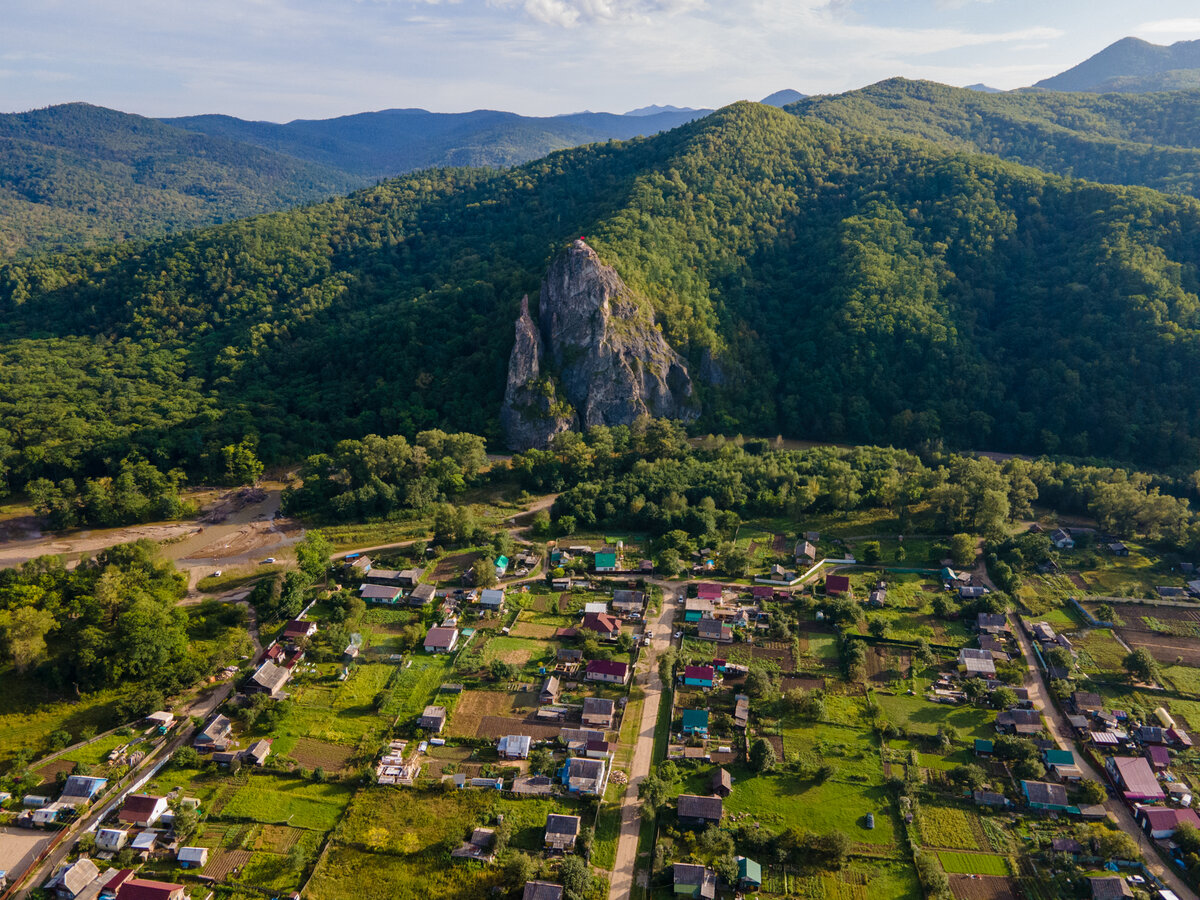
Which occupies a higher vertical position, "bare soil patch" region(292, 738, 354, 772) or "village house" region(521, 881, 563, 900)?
"village house" region(521, 881, 563, 900)

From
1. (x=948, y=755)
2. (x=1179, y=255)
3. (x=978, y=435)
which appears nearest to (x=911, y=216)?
(x=1179, y=255)

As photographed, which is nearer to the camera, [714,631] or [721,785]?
[721,785]

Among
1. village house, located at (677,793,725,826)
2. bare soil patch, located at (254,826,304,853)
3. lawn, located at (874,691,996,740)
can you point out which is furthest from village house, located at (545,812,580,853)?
lawn, located at (874,691,996,740)

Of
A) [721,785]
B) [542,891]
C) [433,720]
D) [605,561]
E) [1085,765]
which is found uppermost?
[605,561]

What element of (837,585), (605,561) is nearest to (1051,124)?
(837,585)

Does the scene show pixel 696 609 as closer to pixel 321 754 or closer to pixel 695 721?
pixel 695 721

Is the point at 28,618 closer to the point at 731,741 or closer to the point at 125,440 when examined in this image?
the point at 125,440

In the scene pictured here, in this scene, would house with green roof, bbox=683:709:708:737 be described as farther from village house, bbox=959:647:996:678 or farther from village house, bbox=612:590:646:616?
village house, bbox=959:647:996:678
